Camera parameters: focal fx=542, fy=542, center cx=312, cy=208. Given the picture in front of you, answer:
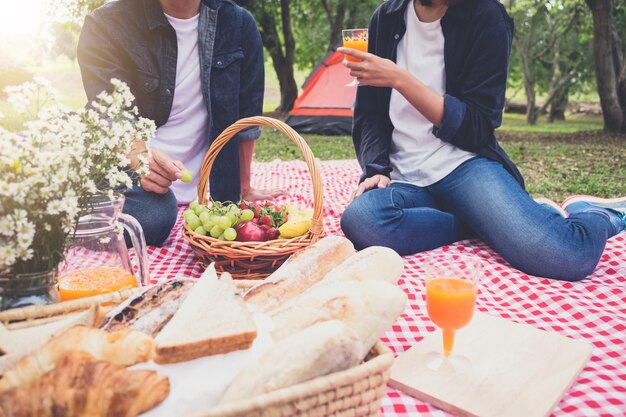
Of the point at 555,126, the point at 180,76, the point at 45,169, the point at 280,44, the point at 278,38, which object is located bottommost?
the point at 555,126

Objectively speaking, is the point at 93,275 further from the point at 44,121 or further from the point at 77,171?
the point at 44,121

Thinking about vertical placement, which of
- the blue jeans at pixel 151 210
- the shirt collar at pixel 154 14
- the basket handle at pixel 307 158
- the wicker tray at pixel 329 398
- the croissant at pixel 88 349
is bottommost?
the blue jeans at pixel 151 210

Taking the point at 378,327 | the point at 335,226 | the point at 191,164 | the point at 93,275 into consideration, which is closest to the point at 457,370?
the point at 378,327

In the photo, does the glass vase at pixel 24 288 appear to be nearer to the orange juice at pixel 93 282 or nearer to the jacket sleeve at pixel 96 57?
the orange juice at pixel 93 282

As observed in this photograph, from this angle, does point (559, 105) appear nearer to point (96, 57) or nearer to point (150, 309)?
point (96, 57)

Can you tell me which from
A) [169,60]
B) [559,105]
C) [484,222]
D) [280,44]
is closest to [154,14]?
[169,60]

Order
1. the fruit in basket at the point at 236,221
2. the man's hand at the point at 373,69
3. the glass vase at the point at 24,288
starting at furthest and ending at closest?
the man's hand at the point at 373,69 < the fruit in basket at the point at 236,221 < the glass vase at the point at 24,288

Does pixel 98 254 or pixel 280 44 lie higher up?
pixel 280 44

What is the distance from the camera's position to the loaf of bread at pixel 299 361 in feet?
3.33

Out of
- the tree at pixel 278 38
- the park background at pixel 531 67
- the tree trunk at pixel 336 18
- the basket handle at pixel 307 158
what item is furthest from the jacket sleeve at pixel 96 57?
the tree trunk at pixel 336 18

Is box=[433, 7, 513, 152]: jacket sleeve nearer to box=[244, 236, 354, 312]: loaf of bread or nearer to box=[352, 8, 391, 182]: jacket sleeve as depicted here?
box=[352, 8, 391, 182]: jacket sleeve

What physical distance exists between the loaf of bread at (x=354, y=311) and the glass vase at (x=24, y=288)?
58 centimetres

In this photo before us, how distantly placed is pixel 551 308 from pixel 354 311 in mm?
1311

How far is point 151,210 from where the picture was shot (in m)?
2.67
